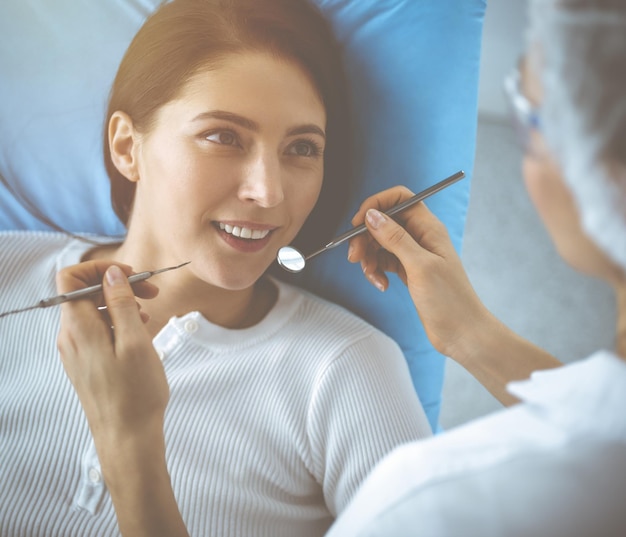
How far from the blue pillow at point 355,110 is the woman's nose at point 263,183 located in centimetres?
25

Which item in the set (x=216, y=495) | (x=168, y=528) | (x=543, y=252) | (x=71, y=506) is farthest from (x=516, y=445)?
(x=543, y=252)

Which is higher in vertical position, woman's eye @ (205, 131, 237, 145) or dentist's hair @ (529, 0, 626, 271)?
dentist's hair @ (529, 0, 626, 271)

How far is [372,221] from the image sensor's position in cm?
93

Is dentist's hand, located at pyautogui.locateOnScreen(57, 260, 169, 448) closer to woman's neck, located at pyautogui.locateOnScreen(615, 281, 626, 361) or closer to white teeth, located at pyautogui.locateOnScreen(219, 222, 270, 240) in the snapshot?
white teeth, located at pyautogui.locateOnScreen(219, 222, 270, 240)

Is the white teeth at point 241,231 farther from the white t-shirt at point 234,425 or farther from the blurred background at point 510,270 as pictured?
the blurred background at point 510,270

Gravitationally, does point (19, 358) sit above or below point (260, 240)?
below

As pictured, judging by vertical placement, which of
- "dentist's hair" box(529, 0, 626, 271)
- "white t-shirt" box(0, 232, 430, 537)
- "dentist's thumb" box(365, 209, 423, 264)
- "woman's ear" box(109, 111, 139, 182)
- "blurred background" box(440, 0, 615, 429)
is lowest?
"blurred background" box(440, 0, 615, 429)

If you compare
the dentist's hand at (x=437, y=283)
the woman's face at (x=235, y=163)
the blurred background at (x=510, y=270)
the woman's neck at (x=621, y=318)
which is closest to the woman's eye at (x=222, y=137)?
the woman's face at (x=235, y=163)

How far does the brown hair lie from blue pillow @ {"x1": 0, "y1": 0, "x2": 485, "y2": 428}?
4 cm

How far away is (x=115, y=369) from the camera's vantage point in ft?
2.29

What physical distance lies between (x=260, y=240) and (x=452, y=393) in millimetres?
1015

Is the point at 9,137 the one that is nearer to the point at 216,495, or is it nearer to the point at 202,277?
the point at 202,277

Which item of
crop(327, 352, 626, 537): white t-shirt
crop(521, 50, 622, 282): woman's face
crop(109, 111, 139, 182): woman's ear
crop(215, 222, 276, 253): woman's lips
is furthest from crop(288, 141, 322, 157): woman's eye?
crop(327, 352, 626, 537): white t-shirt

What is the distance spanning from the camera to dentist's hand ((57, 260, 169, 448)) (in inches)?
27.6
